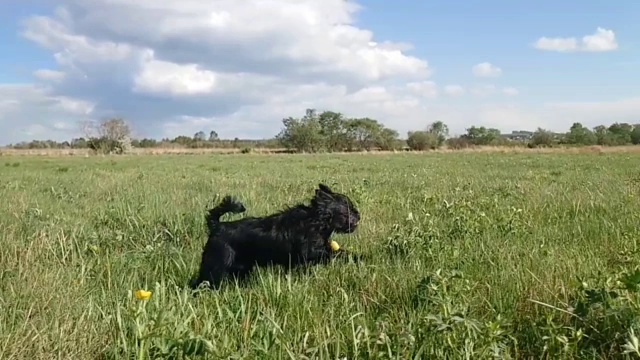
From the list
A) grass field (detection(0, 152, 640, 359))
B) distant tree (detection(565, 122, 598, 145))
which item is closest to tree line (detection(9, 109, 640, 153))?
distant tree (detection(565, 122, 598, 145))

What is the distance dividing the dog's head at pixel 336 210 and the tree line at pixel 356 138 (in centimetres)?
6255

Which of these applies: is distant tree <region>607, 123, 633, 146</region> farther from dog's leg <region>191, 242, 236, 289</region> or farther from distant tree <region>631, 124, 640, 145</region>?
dog's leg <region>191, 242, 236, 289</region>

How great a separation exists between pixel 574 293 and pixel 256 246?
2800mm

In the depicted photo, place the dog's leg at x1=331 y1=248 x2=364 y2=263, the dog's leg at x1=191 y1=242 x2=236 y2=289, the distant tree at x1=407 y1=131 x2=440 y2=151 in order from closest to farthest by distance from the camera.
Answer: the dog's leg at x1=191 y1=242 x2=236 y2=289
the dog's leg at x1=331 y1=248 x2=364 y2=263
the distant tree at x1=407 y1=131 x2=440 y2=151

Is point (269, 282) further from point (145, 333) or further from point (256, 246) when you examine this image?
point (145, 333)

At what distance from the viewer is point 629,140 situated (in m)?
67.8

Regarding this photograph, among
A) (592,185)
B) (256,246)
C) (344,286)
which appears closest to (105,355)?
(344,286)

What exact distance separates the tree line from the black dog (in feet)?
207

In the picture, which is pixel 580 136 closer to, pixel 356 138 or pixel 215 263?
pixel 356 138

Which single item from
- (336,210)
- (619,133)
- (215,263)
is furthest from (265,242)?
(619,133)

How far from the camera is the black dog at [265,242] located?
482 cm

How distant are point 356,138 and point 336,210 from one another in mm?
77707

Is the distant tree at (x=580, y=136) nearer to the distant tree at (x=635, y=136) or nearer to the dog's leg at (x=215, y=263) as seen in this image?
the distant tree at (x=635, y=136)

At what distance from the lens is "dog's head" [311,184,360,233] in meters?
5.59
